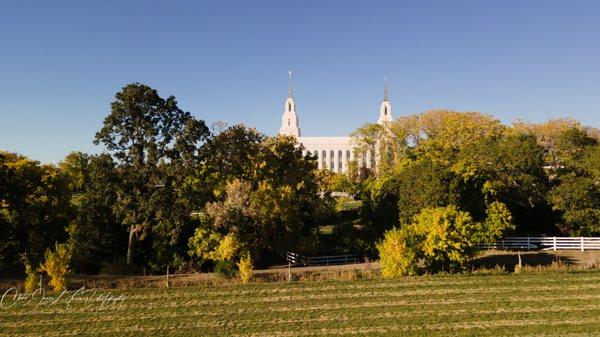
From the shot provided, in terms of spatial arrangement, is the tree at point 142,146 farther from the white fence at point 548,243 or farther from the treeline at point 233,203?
the white fence at point 548,243

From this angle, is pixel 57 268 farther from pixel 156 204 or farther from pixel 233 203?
pixel 233 203

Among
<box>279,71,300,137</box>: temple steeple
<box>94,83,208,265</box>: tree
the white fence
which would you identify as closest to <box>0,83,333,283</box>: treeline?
<box>94,83,208,265</box>: tree

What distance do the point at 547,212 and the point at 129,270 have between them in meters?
34.2

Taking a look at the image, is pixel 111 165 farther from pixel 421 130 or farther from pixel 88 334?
pixel 421 130

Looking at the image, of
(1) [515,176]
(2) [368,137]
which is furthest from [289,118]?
(1) [515,176]

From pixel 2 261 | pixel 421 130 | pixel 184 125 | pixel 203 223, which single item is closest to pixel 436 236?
pixel 203 223

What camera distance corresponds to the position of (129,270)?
1176 inches

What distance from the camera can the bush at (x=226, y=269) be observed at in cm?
2566

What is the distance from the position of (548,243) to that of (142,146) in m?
29.8

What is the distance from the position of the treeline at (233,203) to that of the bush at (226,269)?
0.10 meters

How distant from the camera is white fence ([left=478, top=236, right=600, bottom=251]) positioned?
1332 inches

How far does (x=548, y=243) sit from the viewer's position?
115ft
